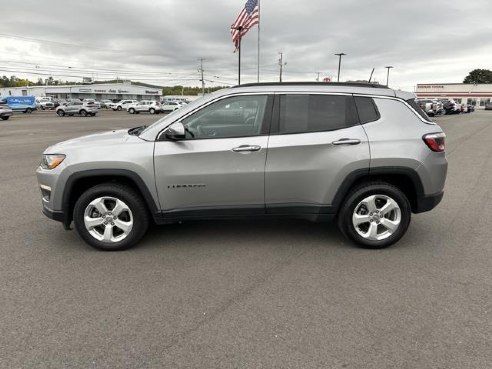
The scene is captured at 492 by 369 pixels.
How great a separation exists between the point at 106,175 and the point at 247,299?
6.56 feet

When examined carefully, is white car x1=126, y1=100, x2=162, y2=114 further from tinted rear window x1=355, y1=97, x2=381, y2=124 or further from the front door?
tinted rear window x1=355, y1=97, x2=381, y2=124

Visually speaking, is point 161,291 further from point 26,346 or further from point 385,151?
point 385,151

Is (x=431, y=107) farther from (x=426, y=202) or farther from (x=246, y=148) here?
(x=246, y=148)

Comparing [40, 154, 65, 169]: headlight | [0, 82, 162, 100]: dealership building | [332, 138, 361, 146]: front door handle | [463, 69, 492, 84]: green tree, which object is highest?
[463, 69, 492, 84]: green tree

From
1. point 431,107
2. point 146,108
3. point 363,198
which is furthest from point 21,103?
point 363,198

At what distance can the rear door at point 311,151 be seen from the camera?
13.6 ft

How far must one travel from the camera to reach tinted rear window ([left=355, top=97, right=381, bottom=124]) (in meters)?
4.28

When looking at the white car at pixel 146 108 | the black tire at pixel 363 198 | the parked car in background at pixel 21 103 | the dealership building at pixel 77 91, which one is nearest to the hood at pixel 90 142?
the black tire at pixel 363 198

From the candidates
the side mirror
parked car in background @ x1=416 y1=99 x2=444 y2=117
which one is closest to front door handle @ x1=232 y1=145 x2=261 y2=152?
the side mirror

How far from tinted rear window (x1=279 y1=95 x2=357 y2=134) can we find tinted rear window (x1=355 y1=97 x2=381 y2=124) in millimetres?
74

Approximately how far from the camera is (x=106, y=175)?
412cm

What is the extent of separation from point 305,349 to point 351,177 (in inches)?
81.5

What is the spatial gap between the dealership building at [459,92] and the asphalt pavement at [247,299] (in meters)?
102

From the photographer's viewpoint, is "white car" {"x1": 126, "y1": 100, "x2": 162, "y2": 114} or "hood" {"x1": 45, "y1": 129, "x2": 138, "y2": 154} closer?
"hood" {"x1": 45, "y1": 129, "x2": 138, "y2": 154}
